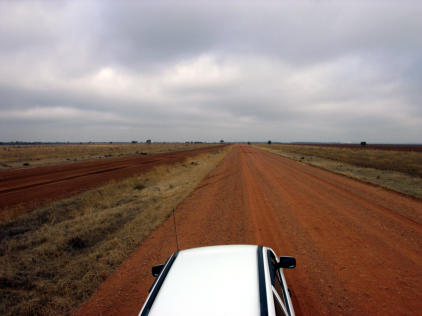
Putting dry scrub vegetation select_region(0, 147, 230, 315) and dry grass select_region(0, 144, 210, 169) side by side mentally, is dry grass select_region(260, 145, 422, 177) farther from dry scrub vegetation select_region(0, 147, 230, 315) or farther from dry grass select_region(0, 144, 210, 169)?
dry grass select_region(0, 144, 210, 169)

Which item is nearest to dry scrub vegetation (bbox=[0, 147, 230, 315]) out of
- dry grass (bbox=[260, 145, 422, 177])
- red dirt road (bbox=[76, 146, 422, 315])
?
red dirt road (bbox=[76, 146, 422, 315])

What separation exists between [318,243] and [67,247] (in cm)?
711

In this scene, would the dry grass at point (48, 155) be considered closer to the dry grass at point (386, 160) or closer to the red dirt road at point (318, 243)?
the red dirt road at point (318, 243)

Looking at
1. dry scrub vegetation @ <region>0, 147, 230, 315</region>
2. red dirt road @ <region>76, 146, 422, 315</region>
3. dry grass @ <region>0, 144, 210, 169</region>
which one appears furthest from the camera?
dry grass @ <region>0, 144, 210, 169</region>

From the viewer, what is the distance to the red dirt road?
144 inches

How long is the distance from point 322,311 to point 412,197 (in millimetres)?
10288

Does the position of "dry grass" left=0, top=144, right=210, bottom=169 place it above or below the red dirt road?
above

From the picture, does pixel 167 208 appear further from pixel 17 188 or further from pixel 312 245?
pixel 17 188

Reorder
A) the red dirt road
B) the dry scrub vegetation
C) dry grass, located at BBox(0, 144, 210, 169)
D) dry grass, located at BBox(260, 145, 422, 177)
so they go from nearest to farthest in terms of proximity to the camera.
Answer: the red dirt road → the dry scrub vegetation → dry grass, located at BBox(260, 145, 422, 177) → dry grass, located at BBox(0, 144, 210, 169)

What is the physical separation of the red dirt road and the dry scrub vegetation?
520mm

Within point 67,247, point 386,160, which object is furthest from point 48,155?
point 386,160

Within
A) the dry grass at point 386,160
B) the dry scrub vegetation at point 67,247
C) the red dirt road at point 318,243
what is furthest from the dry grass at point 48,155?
the dry grass at point 386,160

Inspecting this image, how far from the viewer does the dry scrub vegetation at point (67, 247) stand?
405 centimetres

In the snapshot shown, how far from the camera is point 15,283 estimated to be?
14.7ft
